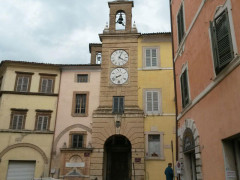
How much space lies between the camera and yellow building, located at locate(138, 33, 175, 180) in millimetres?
18297

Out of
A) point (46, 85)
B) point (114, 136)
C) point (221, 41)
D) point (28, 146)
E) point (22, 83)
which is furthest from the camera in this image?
point (46, 85)

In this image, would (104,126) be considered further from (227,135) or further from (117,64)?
(227,135)

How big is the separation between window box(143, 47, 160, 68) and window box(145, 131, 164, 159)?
18.1ft

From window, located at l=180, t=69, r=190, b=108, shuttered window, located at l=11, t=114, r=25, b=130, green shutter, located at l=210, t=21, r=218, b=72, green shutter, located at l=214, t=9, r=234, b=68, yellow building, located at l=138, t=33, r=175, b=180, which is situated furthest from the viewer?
shuttered window, located at l=11, t=114, r=25, b=130

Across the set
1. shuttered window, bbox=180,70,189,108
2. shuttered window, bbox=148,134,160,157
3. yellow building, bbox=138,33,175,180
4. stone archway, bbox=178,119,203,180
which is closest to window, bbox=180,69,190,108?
shuttered window, bbox=180,70,189,108

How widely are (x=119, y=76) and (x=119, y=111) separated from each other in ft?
9.50

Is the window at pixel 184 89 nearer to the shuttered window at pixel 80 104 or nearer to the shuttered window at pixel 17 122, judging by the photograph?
the shuttered window at pixel 80 104

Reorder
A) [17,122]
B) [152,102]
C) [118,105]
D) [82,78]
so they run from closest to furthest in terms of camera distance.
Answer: [152,102]
[17,122]
[118,105]
[82,78]

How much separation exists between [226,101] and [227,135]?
81 centimetres

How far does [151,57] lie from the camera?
21.1 metres

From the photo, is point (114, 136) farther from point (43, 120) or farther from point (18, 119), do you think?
point (18, 119)

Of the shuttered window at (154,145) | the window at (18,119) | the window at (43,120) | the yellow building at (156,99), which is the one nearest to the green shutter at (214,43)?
the yellow building at (156,99)

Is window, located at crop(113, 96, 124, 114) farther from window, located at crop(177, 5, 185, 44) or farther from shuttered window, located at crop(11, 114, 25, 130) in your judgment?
window, located at crop(177, 5, 185, 44)

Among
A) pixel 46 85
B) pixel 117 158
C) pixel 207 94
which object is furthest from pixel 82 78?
pixel 207 94
